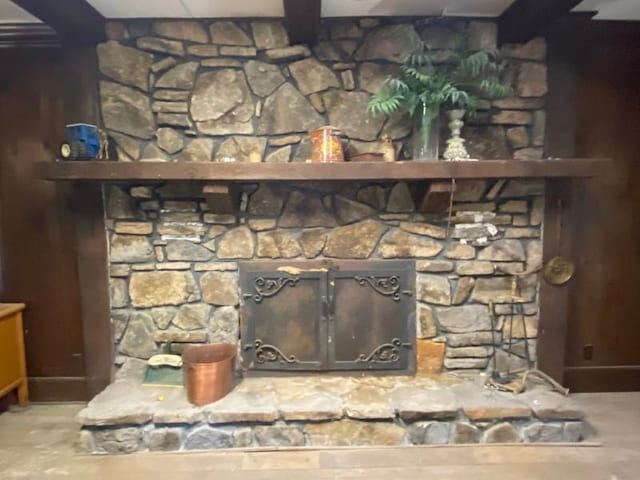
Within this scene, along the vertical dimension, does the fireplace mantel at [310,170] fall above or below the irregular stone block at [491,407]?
above

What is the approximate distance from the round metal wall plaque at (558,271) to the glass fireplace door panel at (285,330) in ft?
4.26

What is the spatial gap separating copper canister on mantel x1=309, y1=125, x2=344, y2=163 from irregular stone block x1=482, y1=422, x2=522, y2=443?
1.52 m

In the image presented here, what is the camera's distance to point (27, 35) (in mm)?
2414

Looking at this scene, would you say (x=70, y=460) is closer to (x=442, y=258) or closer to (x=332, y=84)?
(x=442, y=258)

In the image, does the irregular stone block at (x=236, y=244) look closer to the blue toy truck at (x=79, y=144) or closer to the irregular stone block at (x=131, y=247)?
the irregular stone block at (x=131, y=247)

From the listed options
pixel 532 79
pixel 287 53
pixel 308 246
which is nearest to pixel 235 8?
pixel 287 53

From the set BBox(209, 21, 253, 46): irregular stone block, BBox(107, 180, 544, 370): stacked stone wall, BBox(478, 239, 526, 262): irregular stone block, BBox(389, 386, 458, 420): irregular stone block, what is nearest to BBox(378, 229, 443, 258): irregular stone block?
BBox(107, 180, 544, 370): stacked stone wall

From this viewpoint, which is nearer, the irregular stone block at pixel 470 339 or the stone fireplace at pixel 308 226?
the stone fireplace at pixel 308 226

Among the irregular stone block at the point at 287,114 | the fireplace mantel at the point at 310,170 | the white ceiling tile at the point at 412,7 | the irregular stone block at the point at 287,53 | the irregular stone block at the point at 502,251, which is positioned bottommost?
the irregular stone block at the point at 502,251

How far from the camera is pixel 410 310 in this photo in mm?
2479

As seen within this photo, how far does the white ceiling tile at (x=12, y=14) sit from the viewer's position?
7.21 ft

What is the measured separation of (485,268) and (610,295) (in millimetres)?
876

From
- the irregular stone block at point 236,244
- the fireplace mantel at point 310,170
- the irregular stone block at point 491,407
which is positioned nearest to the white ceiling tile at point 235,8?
the fireplace mantel at point 310,170

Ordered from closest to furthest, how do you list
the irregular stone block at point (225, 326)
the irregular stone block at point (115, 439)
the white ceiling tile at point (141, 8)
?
the irregular stone block at point (115, 439), the white ceiling tile at point (141, 8), the irregular stone block at point (225, 326)
